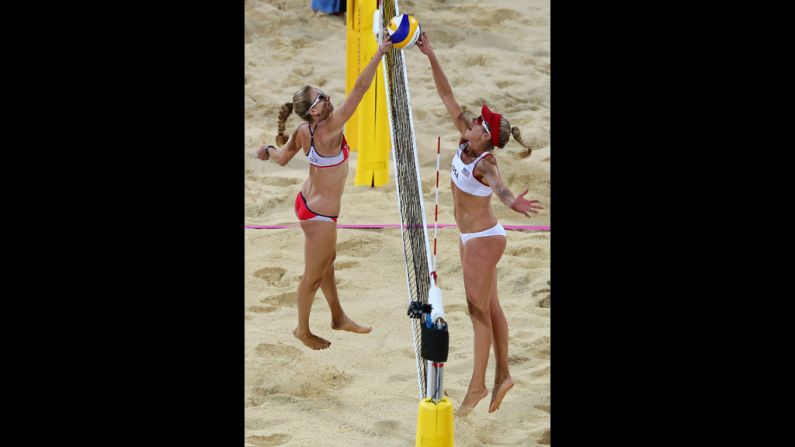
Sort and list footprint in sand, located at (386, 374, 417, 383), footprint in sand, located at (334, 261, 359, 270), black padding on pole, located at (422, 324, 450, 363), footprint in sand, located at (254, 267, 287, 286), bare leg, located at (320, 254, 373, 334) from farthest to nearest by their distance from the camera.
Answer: footprint in sand, located at (334, 261, 359, 270) < footprint in sand, located at (254, 267, 287, 286) < bare leg, located at (320, 254, 373, 334) < footprint in sand, located at (386, 374, 417, 383) < black padding on pole, located at (422, 324, 450, 363)

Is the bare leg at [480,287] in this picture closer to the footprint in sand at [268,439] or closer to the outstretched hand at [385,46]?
the footprint in sand at [268,439]

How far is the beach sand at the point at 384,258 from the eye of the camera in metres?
5.90

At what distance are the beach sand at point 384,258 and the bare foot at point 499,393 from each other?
0.05 meters

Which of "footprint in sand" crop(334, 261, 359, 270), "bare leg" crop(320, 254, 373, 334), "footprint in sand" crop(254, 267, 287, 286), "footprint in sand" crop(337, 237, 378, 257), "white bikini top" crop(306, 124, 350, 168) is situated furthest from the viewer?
"footprint in sand" crop(337, 237, 378, 257)

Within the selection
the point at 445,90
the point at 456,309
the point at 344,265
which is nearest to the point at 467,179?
the point at 445,90

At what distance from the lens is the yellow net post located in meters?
6.18

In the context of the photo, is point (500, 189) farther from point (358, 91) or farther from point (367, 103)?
point (367, 103)

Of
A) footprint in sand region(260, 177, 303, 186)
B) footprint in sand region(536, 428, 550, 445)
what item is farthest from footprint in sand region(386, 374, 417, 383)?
footprint in sand region(260, 177, 303, 186)

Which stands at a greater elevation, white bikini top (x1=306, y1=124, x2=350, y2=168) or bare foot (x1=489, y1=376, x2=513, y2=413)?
white bikini top (x1=306, y1=124, x2=350, y2=168)

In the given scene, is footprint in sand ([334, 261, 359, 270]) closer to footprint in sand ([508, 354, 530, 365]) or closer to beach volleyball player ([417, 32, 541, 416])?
footprint in sand ([508, 354, 530, 365])

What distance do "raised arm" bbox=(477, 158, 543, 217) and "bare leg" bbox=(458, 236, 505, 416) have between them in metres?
0.35

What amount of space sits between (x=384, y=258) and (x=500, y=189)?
277cm

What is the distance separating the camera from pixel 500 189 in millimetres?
5344

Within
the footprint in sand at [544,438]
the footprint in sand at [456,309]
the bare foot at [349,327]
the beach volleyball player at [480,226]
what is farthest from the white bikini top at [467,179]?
the footprint in sand at [456,309]
